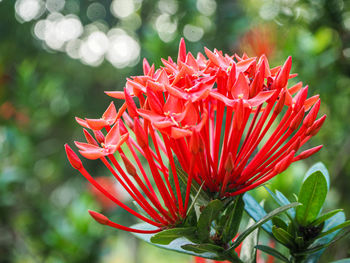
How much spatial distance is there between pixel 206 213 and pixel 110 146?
21 centimetres

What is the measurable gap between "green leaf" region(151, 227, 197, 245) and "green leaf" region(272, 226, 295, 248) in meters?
0.16

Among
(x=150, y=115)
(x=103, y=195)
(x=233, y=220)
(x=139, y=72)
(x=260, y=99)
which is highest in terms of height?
(x=139, y=72)

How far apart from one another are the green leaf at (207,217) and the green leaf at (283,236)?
0.13 metres

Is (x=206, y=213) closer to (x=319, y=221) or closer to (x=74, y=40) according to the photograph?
(x=319, y=221)

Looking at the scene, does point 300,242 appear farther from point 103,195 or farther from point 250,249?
point 103,195

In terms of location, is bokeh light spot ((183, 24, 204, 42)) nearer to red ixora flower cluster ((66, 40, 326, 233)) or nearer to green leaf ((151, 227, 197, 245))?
red ixora flower cluster ((66, 40, 326, 233))

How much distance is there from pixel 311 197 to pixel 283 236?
9cm

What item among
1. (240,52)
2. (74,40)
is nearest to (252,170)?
(240,52)

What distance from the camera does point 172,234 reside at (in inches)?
24.5

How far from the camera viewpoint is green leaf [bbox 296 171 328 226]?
68cm

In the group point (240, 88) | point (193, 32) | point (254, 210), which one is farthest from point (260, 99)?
point (193, 32)

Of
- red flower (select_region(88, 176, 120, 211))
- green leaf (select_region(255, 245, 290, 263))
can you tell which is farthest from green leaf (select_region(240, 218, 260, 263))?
red flower (select_region(88, 176, 120, 211))

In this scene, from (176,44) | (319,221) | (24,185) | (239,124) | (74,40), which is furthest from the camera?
(74,40)

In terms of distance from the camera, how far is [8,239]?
250cm
